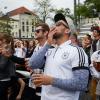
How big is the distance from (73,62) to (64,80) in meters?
0.18

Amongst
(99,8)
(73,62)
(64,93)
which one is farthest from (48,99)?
(99,8)

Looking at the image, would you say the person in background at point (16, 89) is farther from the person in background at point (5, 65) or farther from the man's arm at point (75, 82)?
the man's arm at point (75, 82)

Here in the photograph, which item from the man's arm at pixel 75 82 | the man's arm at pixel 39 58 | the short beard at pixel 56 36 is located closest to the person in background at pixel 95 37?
the man's arm at pixel 39 58

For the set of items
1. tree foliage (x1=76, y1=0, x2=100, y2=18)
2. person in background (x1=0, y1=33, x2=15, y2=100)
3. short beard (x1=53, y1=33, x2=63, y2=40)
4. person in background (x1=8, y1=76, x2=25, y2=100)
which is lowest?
person in background (x1=8, y1=76, x2=25, y2=100)

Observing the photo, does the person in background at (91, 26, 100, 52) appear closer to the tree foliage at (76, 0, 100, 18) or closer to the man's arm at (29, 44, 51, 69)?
the man's arm at (29, 44, 51, 69)

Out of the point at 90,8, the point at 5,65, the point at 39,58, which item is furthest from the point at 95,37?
the point at 90,8

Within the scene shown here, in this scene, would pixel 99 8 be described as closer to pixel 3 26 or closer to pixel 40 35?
pixel 3 26

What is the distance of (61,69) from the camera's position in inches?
145

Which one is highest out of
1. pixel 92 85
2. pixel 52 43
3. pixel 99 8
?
pixel 99 8

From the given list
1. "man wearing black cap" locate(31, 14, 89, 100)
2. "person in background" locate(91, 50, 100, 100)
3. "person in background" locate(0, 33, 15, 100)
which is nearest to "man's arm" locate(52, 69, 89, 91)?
"man wearing black cap" locate(31, 14, 89, 100)

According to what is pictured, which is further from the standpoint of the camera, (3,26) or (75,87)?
(3,26)

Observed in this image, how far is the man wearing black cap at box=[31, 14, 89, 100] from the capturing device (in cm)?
356

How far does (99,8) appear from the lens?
5184cm

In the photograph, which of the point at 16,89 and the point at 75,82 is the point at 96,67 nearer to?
the point at 16,89
